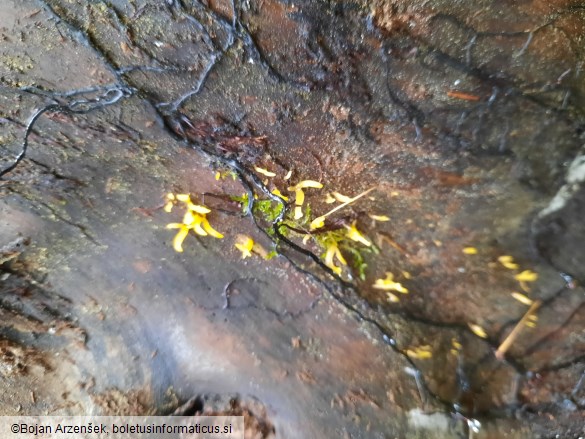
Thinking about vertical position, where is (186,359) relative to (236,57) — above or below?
below

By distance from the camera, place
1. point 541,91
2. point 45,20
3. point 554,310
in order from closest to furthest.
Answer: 1. point 45,20
2. point 541,91
3. point 554,310

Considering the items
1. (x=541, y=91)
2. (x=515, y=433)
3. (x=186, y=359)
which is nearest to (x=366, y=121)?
(x=541, y=91)

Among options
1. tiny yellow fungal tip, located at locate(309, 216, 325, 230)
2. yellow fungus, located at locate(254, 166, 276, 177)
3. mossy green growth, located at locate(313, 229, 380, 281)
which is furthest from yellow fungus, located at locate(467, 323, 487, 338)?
yellow fungus, located at locate(254, 166, 276, 177)

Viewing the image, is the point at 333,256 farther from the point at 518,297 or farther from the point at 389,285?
the point at 518,297

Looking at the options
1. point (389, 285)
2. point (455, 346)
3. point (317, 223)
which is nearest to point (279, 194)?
point (317, 223)

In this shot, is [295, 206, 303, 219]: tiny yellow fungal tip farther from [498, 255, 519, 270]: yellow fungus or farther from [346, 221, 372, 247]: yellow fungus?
[498, 255, 519, 270]: yellow fungus

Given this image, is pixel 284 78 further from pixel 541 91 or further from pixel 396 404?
pixel 396 404
